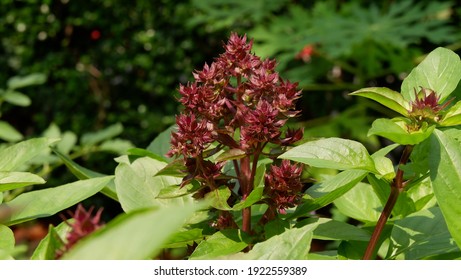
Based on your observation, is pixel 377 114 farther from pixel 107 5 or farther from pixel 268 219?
pixel 268 219

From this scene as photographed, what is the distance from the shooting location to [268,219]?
89 centimetres

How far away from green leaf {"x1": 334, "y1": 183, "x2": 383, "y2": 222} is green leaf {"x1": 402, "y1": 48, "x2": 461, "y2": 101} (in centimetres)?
21

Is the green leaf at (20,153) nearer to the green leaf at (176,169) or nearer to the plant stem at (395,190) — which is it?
the green leaf at (176,169)

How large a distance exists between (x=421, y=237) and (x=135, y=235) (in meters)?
0.59

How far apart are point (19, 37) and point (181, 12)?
118 cm

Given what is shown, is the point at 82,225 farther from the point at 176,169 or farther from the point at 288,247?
the point at 176,169

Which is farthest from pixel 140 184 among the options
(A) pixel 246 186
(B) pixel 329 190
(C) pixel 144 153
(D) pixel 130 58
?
(D) pixel 130 58

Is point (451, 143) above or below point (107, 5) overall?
below

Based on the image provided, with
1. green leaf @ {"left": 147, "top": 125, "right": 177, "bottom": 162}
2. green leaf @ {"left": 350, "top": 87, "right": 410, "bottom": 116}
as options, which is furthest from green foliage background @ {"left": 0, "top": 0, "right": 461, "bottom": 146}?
green leaf @ {"left": 350, "top": 87, "right": 410, "bottom": 116}

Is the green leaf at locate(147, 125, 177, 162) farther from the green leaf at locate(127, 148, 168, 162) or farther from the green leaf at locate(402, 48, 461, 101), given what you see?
the green leaf at locate(402, 48, 461, 101)

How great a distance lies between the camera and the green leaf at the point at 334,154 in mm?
794

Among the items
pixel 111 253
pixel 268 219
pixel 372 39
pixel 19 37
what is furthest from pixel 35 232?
pixel 111 253

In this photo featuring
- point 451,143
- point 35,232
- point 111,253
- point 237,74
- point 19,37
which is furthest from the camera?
point 19,37

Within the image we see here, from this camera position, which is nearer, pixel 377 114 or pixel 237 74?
pixel 237 74
